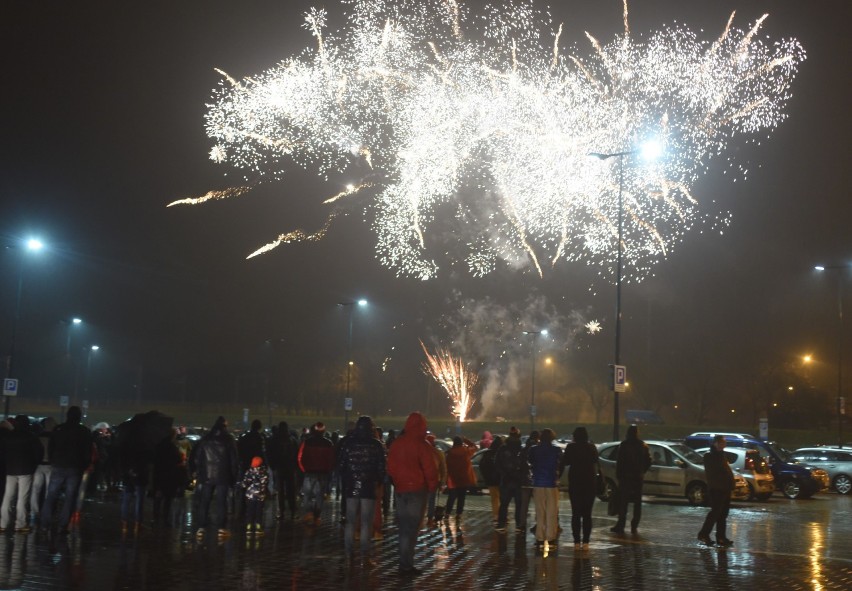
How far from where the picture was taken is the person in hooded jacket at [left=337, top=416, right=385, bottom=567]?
12.3 metres

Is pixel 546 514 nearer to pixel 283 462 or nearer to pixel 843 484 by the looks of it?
pixel 283 462

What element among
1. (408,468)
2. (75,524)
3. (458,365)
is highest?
(458,365)

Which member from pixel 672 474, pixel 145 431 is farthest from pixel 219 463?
pixel 672 474

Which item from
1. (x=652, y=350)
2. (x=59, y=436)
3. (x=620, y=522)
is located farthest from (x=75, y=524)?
(x=652, y=350)

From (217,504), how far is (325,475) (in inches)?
110

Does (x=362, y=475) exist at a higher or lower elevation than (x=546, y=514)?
higher

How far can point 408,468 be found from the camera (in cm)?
1146

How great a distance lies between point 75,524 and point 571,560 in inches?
333

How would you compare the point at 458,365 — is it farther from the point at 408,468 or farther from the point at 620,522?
the point at 408,468

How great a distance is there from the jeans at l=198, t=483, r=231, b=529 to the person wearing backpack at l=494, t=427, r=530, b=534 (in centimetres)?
469

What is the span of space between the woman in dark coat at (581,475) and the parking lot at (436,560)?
19.8 inches

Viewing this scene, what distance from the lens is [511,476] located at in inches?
671

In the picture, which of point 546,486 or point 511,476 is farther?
point 511,476

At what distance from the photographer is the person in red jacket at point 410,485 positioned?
37.3 feet
